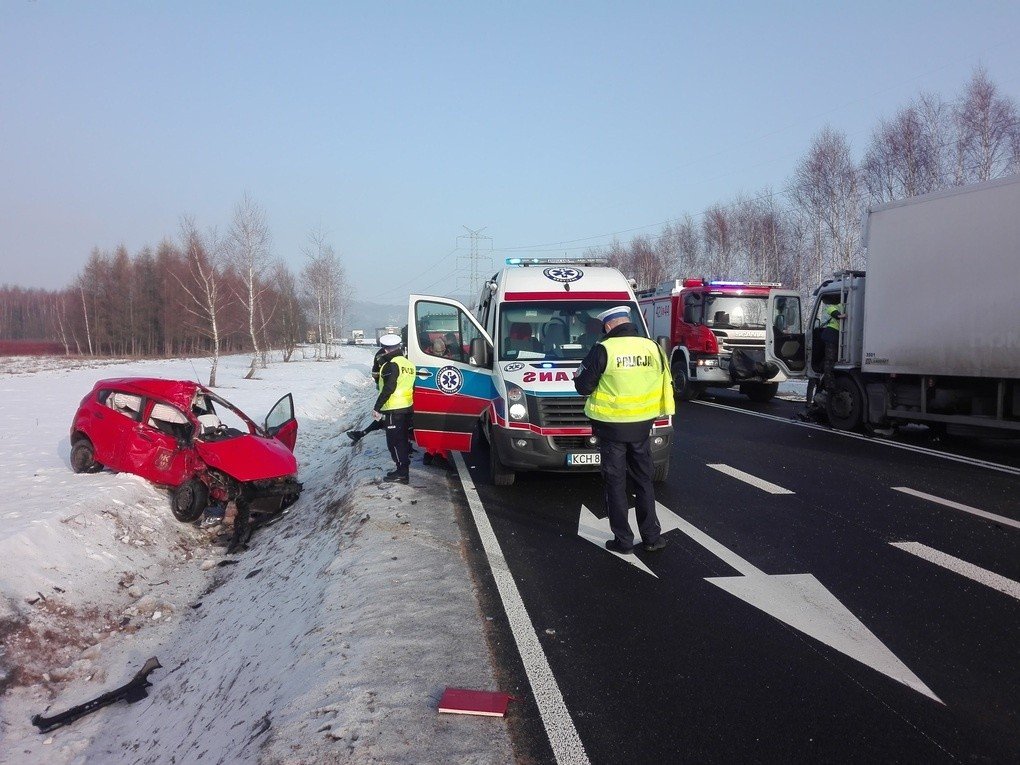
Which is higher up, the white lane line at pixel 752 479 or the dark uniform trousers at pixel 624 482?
the dark uniform trousers at pixel 624 482

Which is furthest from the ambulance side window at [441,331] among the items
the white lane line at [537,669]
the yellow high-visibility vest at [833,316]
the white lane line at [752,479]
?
the yellow high-visibility vest at [833,316]

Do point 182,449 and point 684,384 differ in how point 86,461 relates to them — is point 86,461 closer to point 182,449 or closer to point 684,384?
point 182,449

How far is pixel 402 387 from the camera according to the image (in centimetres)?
823


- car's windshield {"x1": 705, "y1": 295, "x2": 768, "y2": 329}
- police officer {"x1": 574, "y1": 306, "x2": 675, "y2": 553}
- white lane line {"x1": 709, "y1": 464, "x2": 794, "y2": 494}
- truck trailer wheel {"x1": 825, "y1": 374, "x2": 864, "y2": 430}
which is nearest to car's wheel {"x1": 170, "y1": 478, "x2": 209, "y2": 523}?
police officer {"x1": 574, "y1": 306, "x2": 675, "y2": 553}

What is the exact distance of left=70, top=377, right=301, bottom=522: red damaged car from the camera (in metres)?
8.68

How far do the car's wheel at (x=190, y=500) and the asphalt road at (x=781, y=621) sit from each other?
374 centimetres

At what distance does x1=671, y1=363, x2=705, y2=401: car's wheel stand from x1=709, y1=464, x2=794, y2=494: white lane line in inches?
327

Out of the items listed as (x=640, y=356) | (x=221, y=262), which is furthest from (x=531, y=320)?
(x=221, y=262)

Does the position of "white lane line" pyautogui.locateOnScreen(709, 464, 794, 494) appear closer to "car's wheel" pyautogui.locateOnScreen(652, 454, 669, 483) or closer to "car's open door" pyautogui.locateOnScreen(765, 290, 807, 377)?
"car's wheel" pyautogui.locateOnScreen(652, 454, 669, 483)

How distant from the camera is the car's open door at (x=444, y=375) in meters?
8.59

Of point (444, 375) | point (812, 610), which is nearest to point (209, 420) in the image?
point (444, 375)

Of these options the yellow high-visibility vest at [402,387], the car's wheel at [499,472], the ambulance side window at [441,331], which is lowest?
the car's wheel at [499,472]

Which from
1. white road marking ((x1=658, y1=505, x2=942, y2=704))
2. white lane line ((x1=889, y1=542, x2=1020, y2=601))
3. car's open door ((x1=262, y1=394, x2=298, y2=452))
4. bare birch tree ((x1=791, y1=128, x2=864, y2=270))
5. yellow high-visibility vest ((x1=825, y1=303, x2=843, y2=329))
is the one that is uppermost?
bare birch tree ((x1=791, y1=128, x2=864, y2=270))

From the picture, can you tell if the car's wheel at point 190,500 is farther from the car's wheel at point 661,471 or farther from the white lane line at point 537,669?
the car's wheel at point 661,471
